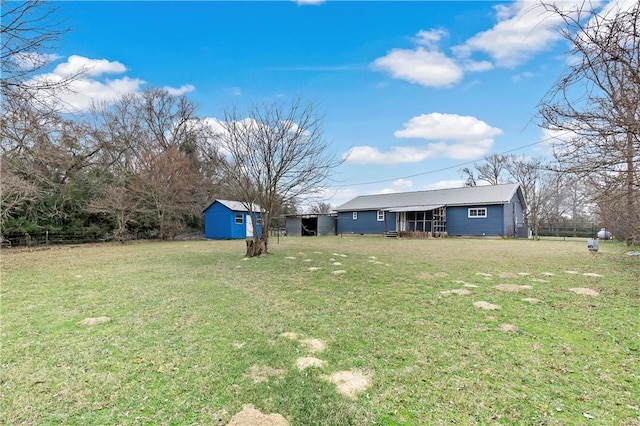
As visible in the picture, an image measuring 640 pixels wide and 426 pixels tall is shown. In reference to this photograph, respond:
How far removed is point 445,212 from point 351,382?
2111 centimetres

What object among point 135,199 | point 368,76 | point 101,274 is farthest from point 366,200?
point 101,274

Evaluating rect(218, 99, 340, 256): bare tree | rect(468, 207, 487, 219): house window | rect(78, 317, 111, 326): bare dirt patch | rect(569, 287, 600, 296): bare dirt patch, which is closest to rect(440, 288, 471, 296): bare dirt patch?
rect(569, 287, 600, 296): bare dirt patch

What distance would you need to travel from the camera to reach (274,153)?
1005cm

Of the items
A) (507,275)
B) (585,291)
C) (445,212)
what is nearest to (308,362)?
(585,291)

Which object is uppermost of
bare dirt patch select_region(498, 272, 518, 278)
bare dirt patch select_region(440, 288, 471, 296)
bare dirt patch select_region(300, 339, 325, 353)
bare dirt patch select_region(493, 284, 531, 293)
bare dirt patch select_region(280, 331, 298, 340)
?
bare dirt patch select_region(498, 272, 518, 278)

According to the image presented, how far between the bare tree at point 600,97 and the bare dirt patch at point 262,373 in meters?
3.26

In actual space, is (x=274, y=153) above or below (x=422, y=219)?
above

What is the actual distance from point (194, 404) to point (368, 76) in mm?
12406

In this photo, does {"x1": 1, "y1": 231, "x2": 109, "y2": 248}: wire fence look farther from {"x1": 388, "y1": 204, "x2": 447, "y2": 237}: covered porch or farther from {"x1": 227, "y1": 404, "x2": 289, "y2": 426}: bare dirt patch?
{"x1": 388, "y1": 204, "x2": 447, "y2": 237}: covered porch

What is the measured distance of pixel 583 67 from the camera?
8.58 feet

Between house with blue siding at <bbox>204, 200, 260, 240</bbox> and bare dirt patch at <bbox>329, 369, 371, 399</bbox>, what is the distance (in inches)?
700

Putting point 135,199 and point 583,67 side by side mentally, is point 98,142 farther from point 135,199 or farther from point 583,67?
point 583,67

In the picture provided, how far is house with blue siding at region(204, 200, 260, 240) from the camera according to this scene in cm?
2008

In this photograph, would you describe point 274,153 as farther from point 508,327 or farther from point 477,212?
point 477,212
